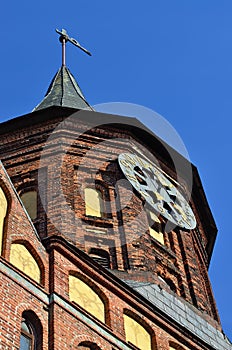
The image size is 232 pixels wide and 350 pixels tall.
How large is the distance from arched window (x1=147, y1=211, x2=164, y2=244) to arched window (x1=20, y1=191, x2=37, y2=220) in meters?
2.50

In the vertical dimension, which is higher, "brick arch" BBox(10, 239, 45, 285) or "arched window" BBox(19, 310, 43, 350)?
"brick arch" BBox(10, 239, 45, 285)

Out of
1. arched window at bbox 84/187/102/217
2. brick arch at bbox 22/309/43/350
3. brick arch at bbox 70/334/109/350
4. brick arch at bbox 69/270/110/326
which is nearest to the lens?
brick arch at bbox 22/309/43/350

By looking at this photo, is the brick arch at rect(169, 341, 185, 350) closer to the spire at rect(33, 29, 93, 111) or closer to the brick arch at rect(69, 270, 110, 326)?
the brick arch at rect(69, 270, 110, 326)

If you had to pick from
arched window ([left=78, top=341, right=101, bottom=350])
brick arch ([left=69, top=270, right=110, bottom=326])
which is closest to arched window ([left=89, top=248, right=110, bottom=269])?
brick arch ([left=69, top=270, right=110, bottom=326])

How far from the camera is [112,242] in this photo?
19.4m

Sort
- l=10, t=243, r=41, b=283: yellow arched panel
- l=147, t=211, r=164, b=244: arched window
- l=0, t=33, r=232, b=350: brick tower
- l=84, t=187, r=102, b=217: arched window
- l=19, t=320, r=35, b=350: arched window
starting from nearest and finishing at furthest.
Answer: l=19, t=320, r=35, b=350: arched window
l=0, t=33, r=232, b=350: brick tower
l=10, t=243, r=41, b=283: yellow arched panel
l=84, t=187, r=102, b=217: arched window
l=147, t=211, r=164, b=244: arched window

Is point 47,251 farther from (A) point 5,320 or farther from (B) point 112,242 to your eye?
(B) point 112,242

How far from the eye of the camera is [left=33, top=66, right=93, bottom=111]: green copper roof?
24109 millimetres

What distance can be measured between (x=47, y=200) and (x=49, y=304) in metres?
7.27

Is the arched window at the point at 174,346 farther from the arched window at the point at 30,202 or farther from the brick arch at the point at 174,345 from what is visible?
the arched window at the point at 30,202

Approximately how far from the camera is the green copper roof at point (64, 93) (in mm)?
24109

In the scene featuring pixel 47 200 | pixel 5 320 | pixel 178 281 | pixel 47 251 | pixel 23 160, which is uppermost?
pixel 23 160

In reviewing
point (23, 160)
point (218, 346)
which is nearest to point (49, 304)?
point (218, 346)

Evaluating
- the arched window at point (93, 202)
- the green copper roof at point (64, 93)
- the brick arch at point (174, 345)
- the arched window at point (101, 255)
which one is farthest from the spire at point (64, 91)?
the brick arch at point (174, 345)
